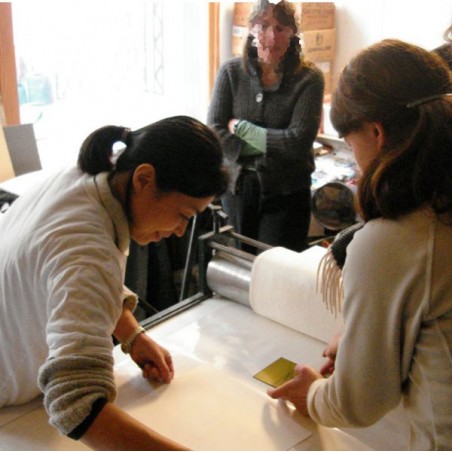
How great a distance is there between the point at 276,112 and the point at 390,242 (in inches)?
51.4

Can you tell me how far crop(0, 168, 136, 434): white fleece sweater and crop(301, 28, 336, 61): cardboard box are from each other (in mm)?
2373

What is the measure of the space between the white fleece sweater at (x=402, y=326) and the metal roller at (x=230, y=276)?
58 centimetres

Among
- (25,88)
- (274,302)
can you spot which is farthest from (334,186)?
(25,88)

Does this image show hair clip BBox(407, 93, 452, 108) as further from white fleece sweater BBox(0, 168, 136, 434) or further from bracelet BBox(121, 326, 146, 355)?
bracelet BBox(121, 326, 146, 355)

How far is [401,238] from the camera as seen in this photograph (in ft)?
2.55

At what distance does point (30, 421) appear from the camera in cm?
104

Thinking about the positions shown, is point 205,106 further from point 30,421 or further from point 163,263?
point 30,421

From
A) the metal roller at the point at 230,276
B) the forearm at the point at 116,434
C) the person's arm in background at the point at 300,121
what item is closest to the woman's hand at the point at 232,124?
the person's arm in background at the point at 300,121

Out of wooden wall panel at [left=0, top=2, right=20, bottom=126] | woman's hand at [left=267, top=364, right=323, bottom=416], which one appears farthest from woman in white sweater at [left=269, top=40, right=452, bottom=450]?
wooden wall panel at [left=0, top=2, right=20, bottom=126]

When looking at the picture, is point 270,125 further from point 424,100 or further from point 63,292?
point 63,292

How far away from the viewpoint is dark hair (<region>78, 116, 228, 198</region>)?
0.94m

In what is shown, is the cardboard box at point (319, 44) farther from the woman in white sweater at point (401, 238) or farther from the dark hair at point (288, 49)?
the woman in white sweater at point (401, 238)

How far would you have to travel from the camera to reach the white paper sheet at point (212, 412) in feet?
3.24

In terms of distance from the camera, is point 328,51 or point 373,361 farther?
point 328,51
